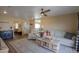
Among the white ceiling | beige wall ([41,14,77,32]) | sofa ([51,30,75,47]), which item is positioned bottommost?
sofa ([51,30,75,47])

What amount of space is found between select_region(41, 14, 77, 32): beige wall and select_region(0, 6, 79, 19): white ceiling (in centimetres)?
11

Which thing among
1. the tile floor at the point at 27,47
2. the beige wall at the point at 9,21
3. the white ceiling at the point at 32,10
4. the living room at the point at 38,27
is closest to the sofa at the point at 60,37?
the living room at the point at 38,27

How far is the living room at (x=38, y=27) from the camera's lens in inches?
90.9

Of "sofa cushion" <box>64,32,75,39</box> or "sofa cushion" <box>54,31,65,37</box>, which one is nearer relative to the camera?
"sofa cushion" <box>64,32,75,39</box>

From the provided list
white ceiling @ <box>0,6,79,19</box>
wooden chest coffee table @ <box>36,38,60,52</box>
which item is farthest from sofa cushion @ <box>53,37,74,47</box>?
white ceiling @ <box>0,6,79,19</box>

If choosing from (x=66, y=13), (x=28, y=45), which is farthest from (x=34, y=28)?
(x=66, y=13)

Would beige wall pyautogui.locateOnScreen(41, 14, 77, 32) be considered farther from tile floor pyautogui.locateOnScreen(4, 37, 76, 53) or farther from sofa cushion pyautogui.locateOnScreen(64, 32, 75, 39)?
tile floor pyautogui.locateOnScreen(4, 37, 76, 53)

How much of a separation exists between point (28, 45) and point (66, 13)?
3.84ft

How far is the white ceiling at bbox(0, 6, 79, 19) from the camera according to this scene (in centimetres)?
229

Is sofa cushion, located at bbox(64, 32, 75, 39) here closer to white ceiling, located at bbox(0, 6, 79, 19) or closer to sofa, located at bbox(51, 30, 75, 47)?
sofa, located at bbox(51, 30, 75, 47)

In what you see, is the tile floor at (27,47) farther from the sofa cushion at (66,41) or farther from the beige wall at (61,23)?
the beige wall at (61,23)

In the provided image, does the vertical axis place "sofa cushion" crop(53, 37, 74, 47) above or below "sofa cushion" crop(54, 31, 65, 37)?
below

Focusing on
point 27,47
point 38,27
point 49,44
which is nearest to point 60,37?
point 49,44

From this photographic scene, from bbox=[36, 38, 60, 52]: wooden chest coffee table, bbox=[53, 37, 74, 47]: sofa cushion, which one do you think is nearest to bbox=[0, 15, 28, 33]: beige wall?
bbox=[36, 38, 60, 52]: wooden chest coffee table
